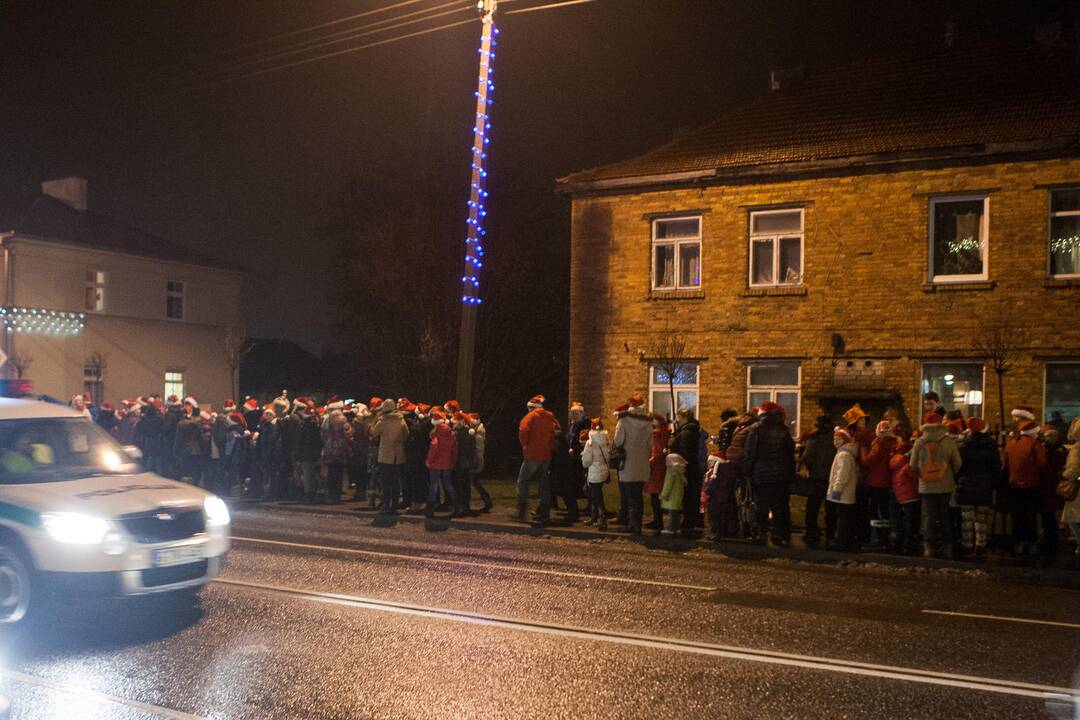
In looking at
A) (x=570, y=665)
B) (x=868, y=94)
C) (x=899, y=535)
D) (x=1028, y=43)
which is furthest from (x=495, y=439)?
(x=570, y=665)

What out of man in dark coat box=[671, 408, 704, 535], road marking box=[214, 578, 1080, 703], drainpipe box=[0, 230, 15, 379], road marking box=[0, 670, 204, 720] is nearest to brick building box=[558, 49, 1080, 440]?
man in dark coat box=[671, 408, 704, 535]

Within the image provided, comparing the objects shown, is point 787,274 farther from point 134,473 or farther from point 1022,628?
point 134,473

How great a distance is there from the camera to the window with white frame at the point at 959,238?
19547 millimetres

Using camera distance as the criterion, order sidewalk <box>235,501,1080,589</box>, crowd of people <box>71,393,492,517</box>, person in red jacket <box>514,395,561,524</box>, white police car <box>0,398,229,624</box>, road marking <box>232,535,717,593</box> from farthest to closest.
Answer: crowd of people <box>71,393,492,517</box> → person in red jacket <box>514,395,561,524</box> → sidewalk <box>235,501,1080,589</box> → road marking <box>232,535,717,593</box> → white police car <box>0,398,229,624</box>

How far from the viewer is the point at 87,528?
753 cm

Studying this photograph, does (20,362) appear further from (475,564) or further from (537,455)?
(475,564)

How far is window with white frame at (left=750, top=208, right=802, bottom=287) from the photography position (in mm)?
21125

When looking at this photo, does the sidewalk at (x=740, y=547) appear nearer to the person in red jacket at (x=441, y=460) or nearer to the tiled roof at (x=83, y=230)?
the person in red jacket at (x=441, y=460)

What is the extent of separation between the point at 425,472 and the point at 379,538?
3.55 metres

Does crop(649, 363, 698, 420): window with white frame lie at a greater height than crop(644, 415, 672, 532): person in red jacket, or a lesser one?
greater

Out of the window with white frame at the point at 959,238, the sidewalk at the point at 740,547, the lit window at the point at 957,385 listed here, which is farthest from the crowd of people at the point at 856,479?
the window with white frame at the point at 959,238

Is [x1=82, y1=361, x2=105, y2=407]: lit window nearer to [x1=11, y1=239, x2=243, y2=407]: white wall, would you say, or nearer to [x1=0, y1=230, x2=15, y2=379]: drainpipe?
[x1=11, y1=239, x2=243, y2=407]: white wall

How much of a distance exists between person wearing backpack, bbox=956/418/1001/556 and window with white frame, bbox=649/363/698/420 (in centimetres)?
942

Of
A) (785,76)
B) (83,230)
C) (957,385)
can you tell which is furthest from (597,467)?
(83,230)
